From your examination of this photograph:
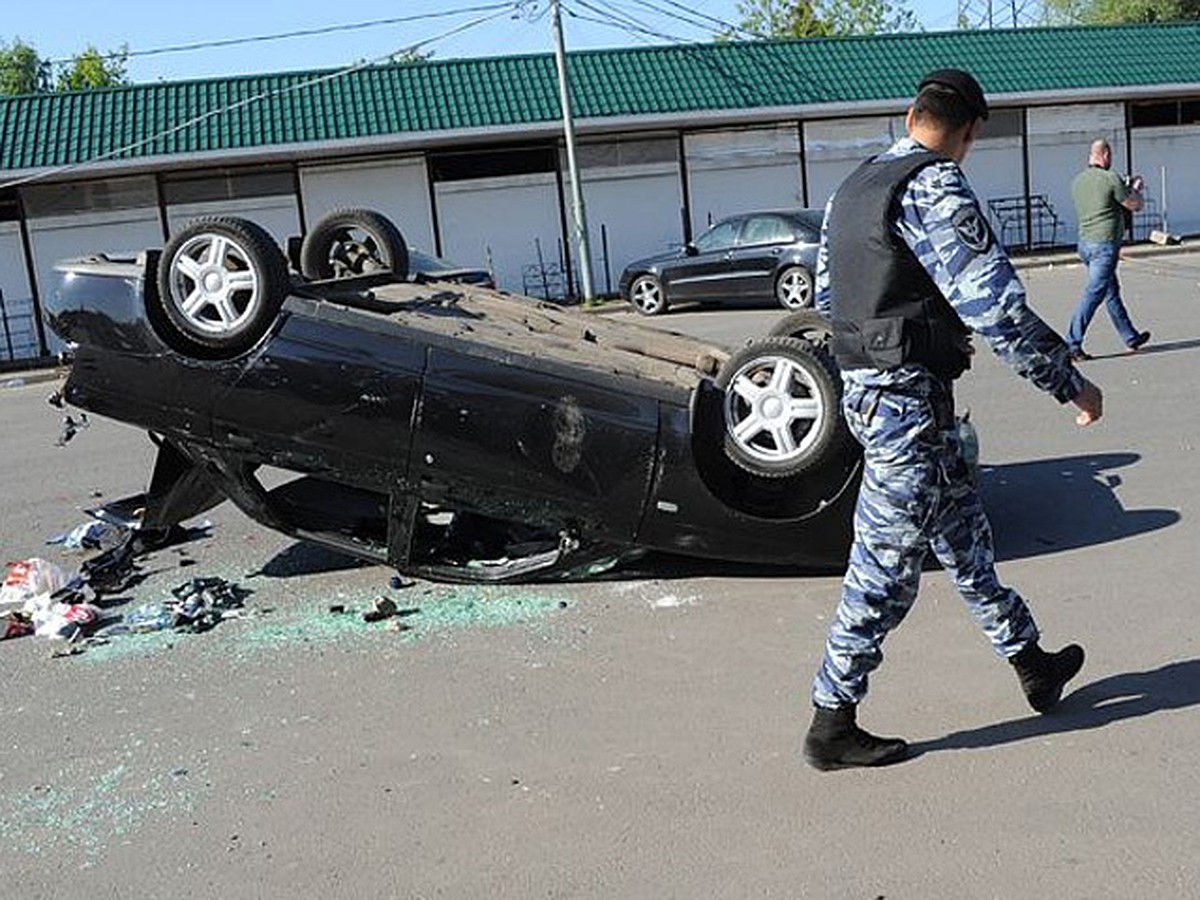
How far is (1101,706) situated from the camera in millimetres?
4207

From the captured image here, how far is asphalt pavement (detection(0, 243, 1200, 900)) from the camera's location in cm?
345

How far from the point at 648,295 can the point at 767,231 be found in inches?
89.3

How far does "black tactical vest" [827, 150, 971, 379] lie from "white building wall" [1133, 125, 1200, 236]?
25.8 metres

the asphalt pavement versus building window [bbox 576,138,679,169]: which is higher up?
building window [bbox 576,138,679,169]

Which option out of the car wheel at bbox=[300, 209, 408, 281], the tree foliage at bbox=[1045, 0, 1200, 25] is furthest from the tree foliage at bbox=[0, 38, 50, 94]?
the car wheel at bbox=[300, 209, 408, 281]

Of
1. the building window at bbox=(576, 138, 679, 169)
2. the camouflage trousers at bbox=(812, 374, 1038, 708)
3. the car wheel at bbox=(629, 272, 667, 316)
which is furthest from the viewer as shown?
the building window at bbox=(576, 138, 679, 169)

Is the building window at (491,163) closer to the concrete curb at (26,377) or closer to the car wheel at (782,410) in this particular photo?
the concrete curb at (26,377)

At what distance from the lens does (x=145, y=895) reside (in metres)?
3.49

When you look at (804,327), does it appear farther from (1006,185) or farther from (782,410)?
(1006,185)

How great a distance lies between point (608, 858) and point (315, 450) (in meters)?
2.60

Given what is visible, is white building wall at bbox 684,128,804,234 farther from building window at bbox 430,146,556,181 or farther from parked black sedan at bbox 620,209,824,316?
parked black sedan at bbox 620,209,824,316

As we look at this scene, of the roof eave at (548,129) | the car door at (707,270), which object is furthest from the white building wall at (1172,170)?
the car door at (707,270)

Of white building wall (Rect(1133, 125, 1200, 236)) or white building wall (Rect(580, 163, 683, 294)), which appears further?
white building wall (Rect(1133, 125, 1200, 236))

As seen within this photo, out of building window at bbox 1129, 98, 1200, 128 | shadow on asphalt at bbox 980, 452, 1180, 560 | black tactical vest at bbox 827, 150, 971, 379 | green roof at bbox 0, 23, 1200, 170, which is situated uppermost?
green roof at bbox 0, 23, 1200, 170
